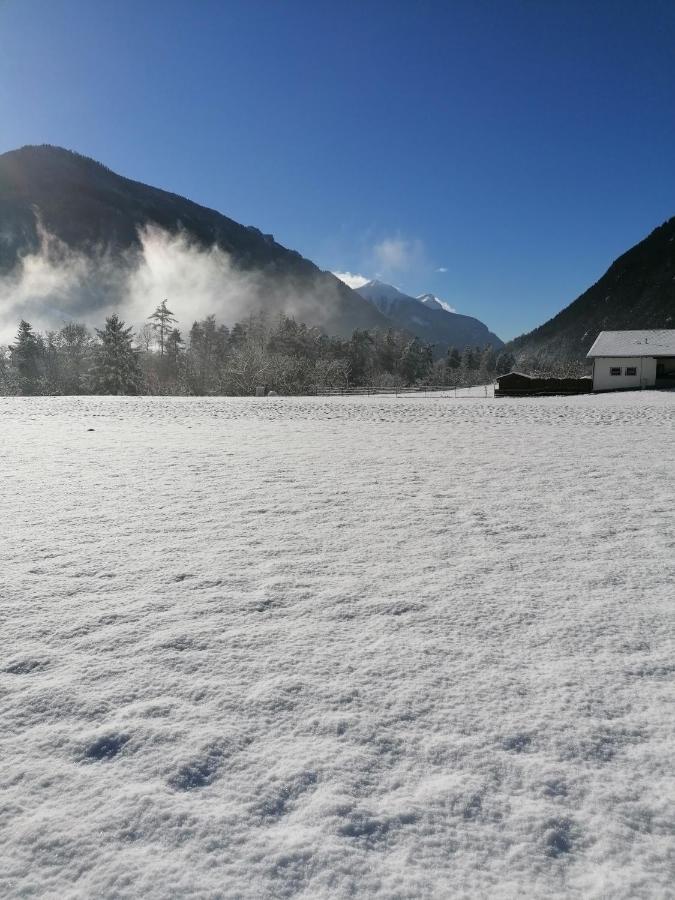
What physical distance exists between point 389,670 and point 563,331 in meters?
149

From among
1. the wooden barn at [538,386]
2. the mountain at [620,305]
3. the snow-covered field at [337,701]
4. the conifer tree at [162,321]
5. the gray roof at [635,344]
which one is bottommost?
the snow-covered field at [337,701]

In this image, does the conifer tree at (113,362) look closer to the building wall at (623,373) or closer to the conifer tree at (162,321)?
the conifer tree at (162,321)

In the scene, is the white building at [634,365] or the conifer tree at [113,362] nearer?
the white building at [634,365]

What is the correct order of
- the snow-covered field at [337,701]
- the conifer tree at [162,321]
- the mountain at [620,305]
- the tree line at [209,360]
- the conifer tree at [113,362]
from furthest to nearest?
the mountain at [620,305], the conifer tree at [162,321], the conifer tree at [113,362], the tree line at [209,360], the snow-covered field at [337,701]

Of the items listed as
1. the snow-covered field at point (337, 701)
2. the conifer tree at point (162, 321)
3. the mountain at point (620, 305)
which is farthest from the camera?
the mountain at point (620, 305)

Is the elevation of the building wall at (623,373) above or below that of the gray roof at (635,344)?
below

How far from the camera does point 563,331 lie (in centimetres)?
13250

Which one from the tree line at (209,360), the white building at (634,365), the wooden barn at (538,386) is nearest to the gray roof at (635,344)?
the white building at (634,365)

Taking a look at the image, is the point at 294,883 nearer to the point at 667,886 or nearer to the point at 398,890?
the point at 398,890

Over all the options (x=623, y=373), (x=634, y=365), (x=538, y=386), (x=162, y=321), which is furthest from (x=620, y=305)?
(x=162, y=321)

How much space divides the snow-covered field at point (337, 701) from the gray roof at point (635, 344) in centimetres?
4099

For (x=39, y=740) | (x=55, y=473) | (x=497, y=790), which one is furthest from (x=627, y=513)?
(x=55, y=473)

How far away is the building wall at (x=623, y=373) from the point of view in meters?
38.8

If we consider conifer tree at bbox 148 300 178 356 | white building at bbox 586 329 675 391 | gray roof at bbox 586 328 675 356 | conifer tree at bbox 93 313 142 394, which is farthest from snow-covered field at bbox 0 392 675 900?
conifer tree at bbox 148 300 178 356
